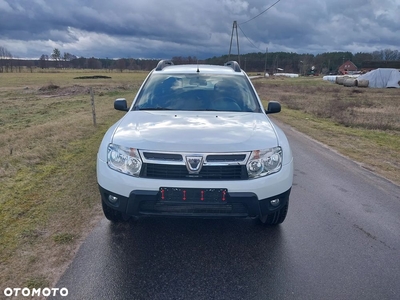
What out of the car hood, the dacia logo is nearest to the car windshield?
the car hood

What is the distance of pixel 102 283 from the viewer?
2742 mm

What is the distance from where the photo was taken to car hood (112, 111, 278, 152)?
122 inches

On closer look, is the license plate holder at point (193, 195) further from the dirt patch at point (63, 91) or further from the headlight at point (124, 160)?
the dirt patch at point (63, 91)

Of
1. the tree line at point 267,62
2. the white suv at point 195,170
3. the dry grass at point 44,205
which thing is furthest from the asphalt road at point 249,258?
the tree line at point 267,62

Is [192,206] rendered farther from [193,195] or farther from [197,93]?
[197,93]

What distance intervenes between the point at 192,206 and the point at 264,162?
2.66 ft

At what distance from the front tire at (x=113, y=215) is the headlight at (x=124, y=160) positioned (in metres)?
0.60

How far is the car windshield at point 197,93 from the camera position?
4418 millimetres

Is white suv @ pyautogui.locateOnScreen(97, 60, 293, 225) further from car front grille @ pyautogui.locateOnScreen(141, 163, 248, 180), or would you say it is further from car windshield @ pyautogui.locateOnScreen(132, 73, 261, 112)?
car windshield @ pyautogui.locateOnScreen(132, 73, 261, 112)

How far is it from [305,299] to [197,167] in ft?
4.61

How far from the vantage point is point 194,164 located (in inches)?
119

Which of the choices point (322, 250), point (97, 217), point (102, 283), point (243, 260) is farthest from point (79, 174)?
point (322, 250)

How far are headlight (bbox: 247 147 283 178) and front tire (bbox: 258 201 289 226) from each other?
542 millimetres

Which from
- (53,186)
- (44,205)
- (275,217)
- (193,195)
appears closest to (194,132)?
(193,195)
